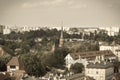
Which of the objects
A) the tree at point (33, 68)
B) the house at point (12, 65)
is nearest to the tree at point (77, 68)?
the tree at point (33, 68)

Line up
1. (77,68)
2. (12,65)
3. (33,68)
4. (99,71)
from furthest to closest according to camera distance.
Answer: (12,65) → (77,68) → (33,68) → (99,71)

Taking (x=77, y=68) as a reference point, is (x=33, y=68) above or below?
above

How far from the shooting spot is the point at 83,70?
2061 centimetres

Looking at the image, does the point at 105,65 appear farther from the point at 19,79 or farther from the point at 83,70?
the point at 19,79

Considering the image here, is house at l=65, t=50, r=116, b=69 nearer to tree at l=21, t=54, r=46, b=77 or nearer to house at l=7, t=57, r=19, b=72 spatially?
tree at l=21, t=54, r=46, b=77

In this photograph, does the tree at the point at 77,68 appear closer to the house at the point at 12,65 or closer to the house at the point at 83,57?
the house at the point at 83,57

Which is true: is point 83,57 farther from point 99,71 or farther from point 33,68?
point 99,71

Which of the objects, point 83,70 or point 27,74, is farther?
point 83,70

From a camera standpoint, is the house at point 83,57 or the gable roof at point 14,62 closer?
the gable roof at point 14,62

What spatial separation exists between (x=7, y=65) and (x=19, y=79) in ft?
14.7

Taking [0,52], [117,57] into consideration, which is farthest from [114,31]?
[0,52]

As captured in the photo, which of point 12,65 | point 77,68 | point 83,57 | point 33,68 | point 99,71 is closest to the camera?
point 99,71

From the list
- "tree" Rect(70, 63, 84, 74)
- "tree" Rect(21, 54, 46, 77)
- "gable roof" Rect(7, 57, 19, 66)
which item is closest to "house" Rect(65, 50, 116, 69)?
"tree" Rect(70, 63, 84, 74)

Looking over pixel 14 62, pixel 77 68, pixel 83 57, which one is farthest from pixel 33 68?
pixel 83 57
